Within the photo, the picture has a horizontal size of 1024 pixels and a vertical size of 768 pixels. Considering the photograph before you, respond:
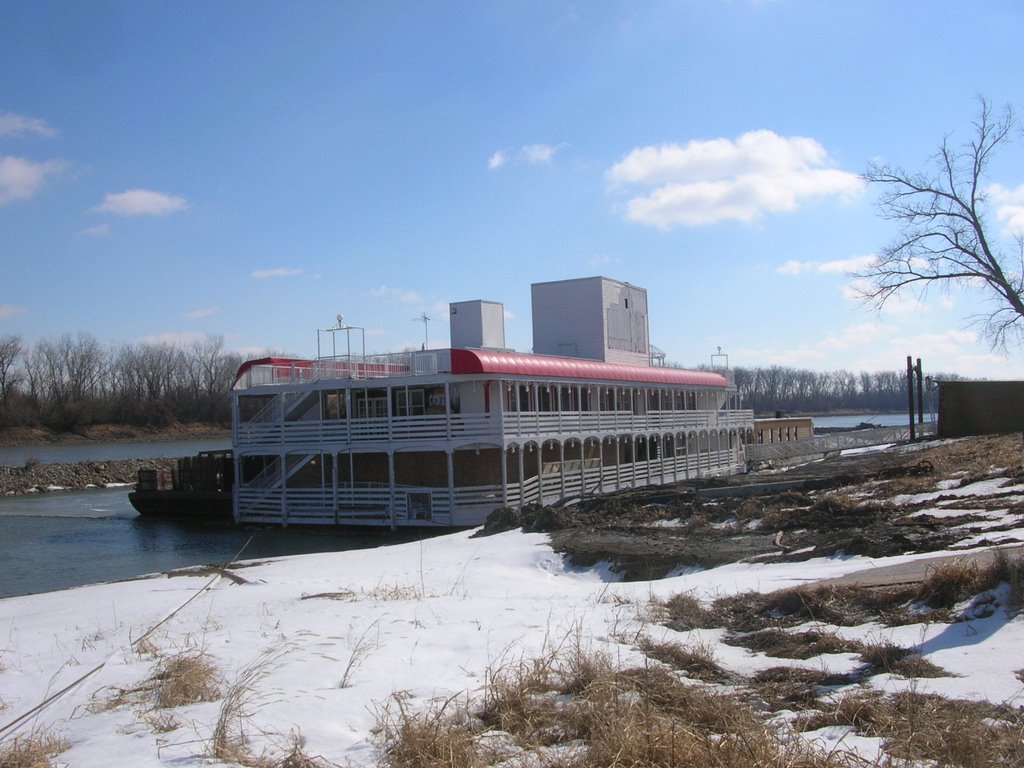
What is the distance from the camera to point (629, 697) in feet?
19.6

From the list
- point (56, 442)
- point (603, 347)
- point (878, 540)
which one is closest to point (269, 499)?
point (603, 347)

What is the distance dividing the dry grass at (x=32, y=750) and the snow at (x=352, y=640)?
5.1 inches

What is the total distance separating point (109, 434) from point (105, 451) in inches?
559

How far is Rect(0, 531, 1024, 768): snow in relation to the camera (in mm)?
5859

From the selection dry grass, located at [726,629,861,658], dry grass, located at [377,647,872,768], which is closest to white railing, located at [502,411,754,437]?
dry grass, located at [726,629,861,658]

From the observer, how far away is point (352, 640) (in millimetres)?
8195

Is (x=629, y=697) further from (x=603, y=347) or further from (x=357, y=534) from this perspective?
(x=603, y=347)

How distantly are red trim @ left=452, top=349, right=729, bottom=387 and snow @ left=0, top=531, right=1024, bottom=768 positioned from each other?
14679 millimetres

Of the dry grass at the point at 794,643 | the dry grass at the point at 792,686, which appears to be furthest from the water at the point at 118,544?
the dry grass at the point at 792,686

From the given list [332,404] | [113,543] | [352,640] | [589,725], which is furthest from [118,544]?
[589,725]

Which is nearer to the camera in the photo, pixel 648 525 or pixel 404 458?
pixel 648 525

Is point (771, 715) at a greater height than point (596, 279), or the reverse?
point (596, 279)

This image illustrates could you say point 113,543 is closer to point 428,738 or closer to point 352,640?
point 352,640

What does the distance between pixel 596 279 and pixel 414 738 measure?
36.3m
